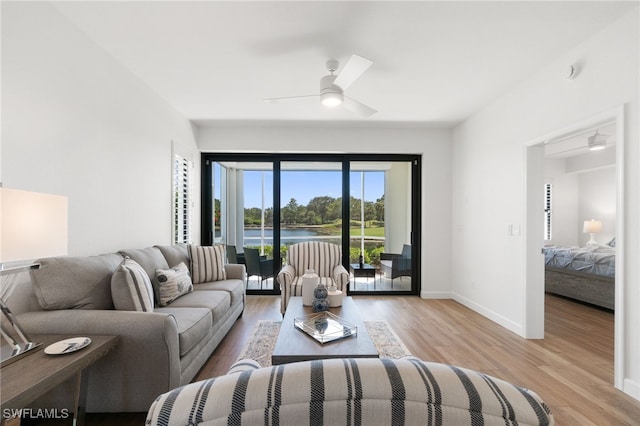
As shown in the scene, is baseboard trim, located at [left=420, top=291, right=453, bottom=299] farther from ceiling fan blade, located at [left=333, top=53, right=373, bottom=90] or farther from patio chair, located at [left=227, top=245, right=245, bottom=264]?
ceiling fan blade, located at [left=333, top=53, right=373, bottom=90]

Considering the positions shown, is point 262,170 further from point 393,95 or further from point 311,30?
point 311,30

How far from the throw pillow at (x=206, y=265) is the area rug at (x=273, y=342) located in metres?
0.78

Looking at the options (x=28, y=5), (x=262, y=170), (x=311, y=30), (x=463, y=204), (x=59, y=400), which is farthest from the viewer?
(x=262, y=170)

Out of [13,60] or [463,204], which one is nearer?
[13,60]

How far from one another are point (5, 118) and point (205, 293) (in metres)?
1.92

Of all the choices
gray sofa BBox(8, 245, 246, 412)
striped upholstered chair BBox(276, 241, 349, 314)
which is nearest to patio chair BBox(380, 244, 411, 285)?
striped upholstered chair BBox(276, 241, 349, 314)

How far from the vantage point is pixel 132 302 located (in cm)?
197

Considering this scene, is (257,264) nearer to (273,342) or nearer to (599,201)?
(273,342)

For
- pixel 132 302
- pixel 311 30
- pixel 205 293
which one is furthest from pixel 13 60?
pixel 205 293

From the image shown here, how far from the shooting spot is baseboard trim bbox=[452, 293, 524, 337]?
3266mm

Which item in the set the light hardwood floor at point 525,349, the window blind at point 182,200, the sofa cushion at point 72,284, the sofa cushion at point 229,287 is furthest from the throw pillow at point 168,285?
the window blind at point 182,200

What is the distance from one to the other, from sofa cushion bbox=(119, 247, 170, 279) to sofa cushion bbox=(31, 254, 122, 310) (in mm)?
473

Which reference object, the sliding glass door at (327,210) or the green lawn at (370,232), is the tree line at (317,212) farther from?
the green lawn at (370,232)

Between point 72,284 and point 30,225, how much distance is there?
0.73 metres
